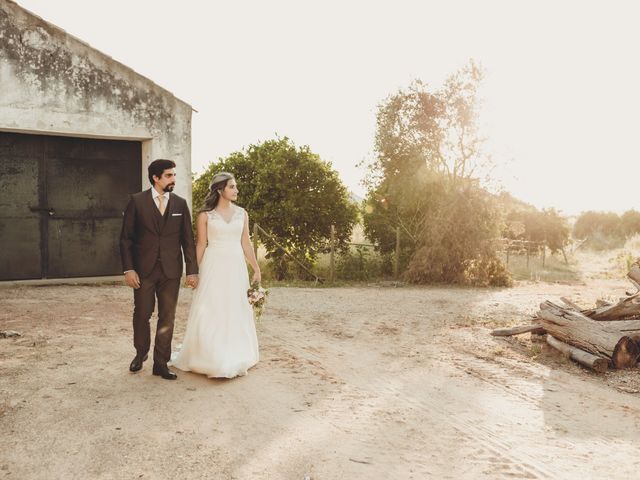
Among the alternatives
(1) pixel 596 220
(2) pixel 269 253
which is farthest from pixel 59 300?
(1) pixel 596 220

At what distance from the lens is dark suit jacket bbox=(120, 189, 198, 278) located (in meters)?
5.00

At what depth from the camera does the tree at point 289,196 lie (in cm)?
1494

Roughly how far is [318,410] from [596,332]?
3.96 meters

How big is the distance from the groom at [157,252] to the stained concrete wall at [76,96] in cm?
633

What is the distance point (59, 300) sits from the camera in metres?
9.24

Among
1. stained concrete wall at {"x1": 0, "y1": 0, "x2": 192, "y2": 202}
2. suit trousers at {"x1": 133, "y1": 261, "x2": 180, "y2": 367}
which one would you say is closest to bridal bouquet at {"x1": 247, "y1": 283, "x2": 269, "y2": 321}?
suit trousers at {"x1": 133, "y1": 261, "x2": 180, "y2": 367}

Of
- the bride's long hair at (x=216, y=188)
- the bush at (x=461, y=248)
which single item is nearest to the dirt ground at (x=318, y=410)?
the bride's long hair at (x=216, y=188)

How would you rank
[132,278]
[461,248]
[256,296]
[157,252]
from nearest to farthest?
[132,278]
[157,252]
[256,296]
[461,248]

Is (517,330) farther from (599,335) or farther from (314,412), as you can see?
(314,412)

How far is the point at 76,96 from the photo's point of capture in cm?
1031

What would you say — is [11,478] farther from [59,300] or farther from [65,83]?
[65,83]

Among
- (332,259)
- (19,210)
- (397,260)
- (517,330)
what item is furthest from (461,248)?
(19,210)

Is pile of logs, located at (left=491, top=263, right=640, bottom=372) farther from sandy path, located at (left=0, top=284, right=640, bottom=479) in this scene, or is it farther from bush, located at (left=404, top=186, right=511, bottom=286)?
bush, located at (left=404, top=186, right=511, bottom=286)

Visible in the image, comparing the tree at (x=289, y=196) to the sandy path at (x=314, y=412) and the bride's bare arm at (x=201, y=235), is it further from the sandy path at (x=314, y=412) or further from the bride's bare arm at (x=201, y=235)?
the bride's bare arm at (x=201, y=235)
